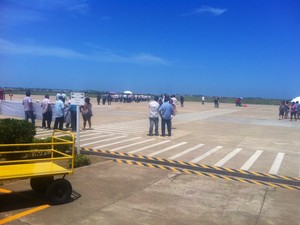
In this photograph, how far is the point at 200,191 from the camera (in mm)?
7301

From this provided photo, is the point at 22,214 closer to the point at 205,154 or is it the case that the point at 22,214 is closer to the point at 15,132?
the point at 15,132

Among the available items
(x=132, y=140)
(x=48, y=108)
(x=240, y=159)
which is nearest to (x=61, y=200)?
(x=240, y=159)

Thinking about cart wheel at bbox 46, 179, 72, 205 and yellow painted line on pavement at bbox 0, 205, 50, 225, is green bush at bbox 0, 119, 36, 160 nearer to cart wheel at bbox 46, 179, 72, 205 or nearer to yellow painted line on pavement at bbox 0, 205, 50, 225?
cart wheel at bbox 46, 179, 72, 205

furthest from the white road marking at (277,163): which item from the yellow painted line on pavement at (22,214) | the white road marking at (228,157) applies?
the yellow painted line on pavement at (22,214)

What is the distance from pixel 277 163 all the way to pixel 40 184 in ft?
25.6

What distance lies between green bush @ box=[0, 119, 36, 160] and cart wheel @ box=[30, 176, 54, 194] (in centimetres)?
260

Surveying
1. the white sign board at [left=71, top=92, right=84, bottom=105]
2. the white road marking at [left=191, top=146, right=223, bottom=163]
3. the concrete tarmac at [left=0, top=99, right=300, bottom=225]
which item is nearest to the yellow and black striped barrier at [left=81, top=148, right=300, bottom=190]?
the concrete tarmac at [left=0, top=99, right=300, bottom=225]

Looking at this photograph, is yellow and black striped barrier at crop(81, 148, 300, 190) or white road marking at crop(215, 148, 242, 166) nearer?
yellow and black striped barrier at crop(81, 148, 300, 190)

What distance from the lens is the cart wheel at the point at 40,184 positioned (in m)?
6.48

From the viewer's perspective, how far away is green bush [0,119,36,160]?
8.91 metres

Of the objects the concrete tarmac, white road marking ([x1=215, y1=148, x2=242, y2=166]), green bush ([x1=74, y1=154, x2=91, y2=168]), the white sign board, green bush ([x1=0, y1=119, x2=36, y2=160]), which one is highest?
the white sign board

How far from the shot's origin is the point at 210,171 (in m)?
→ 9.28

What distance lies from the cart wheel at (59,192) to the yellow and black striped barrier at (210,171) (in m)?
3.75

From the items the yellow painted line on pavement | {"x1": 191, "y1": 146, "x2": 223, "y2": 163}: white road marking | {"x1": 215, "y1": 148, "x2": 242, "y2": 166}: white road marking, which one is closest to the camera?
the yellow painted line on pavement
